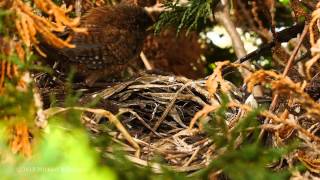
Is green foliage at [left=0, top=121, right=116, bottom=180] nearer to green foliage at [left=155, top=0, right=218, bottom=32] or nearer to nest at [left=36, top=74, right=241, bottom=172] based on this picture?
nest at [left=36, top=74, right=241, bottom=172]

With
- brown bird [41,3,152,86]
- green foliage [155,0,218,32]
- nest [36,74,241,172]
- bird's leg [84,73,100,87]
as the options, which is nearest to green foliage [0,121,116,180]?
nest [36,74,241,172]

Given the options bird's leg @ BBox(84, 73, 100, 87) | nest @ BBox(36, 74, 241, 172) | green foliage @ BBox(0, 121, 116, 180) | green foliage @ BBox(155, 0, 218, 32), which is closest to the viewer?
green foliage @ BBox(0, 121, 116, 180)

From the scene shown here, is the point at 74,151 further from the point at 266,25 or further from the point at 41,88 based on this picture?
the point at 266,25

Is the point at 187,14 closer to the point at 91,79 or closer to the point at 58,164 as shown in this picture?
the point at 91,79

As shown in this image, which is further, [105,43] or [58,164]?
[105,43]

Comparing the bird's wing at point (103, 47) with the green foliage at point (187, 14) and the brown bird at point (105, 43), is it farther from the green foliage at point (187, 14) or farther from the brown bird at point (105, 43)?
the green foliage at point (187, 14)

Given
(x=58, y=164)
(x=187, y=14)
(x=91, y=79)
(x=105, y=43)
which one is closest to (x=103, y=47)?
(x=105, y=43)
